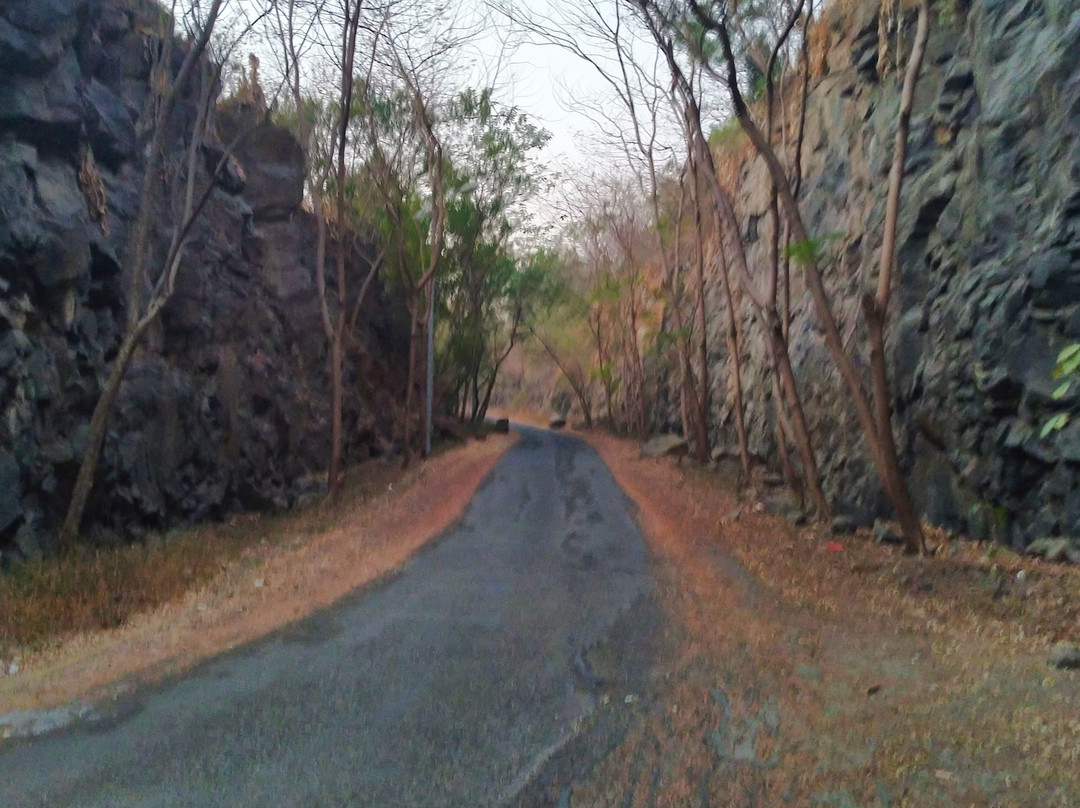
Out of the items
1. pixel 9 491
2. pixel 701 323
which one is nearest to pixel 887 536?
pixel 9 491

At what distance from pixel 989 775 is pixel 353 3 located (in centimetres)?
1589

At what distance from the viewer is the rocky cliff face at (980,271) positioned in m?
10.6

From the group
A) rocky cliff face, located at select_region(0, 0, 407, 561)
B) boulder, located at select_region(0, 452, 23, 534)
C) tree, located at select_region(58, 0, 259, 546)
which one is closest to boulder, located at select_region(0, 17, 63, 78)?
rocky cliff face, located at select_region(0, 0, 407, 561)

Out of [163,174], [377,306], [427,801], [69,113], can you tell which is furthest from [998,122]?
[377,306]

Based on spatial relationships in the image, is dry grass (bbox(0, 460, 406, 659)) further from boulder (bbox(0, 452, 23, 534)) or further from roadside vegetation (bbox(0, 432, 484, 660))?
boulder (bbox(0, 452, 23, 534))

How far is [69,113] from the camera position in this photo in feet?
39.7

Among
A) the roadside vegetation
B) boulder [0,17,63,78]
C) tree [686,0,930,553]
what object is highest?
boulder [0,17,63,78]

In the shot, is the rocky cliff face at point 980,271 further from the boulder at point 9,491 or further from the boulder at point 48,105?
the boulder at point 48,105

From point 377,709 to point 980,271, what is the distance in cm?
1022

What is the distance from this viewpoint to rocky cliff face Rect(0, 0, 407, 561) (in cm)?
1078

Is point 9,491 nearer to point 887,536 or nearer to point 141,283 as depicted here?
point 141,283

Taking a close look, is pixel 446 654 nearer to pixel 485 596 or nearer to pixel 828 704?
pixel 485 596

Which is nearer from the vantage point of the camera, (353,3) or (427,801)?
(427,801)

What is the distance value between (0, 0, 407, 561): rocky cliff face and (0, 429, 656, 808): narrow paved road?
15.8 feet
